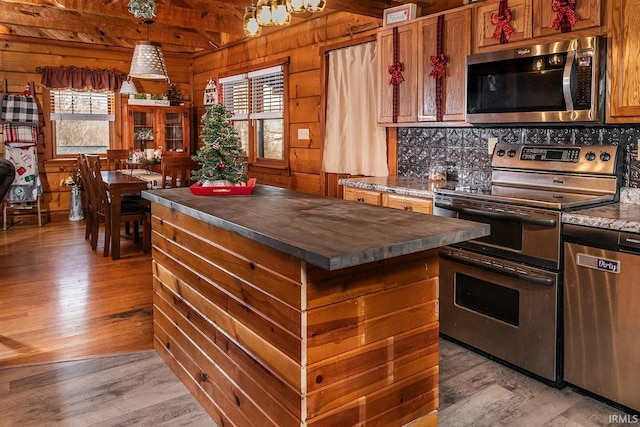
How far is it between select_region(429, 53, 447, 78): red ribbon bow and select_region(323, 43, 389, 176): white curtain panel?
1.00 meters

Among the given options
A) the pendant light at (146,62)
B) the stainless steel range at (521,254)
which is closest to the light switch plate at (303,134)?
the pendant light at (146,62)

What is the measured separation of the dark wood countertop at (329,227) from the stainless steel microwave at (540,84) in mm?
1276

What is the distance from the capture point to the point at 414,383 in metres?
2.02

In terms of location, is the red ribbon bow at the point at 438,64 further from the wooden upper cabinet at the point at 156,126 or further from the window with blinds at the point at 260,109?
the wooden upper cabinet at the point at 156,126

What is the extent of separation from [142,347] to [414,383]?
1.80 metres

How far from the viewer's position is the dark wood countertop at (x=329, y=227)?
1530 mm

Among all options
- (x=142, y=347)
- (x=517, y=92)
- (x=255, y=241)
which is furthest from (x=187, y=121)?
(x=255, y=241)

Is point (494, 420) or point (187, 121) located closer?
point (494, 420)

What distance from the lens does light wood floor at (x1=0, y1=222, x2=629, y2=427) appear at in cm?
235

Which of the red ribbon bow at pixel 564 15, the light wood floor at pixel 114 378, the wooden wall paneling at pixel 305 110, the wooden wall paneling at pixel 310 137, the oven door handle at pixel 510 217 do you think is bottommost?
the light wood floor at pixel 114 378

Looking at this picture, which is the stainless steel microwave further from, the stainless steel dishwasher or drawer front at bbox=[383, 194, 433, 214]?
the stainless steel dishwasher

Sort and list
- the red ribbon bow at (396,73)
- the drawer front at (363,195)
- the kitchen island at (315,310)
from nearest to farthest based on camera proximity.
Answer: the kitchen island at (315,310) → the drawer front at (363,195) → the red ribbon bow at (396,73)

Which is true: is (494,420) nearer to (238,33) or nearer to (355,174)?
(355,174)

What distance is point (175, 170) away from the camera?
17.1 ft
